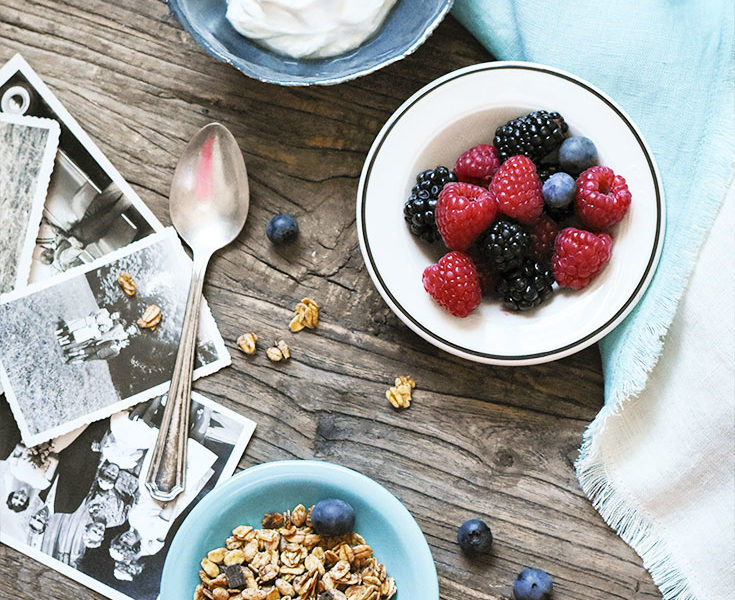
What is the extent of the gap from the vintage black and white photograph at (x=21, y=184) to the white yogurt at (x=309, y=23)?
0.35 meters

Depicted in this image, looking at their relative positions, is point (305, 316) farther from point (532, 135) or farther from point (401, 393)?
point (532, 135)

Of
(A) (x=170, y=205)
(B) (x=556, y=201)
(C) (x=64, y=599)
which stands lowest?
(C) (x=64, y=599)

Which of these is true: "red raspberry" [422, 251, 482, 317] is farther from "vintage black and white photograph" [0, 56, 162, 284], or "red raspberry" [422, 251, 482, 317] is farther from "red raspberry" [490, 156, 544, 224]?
"vintage black and white photograph" [0, 56, 162, 284]

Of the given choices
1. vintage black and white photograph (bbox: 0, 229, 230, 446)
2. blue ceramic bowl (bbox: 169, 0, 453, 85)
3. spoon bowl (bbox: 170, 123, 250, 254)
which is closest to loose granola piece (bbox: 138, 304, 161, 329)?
vintage black and white photograph (bbox: 0, 229, 230, 446)

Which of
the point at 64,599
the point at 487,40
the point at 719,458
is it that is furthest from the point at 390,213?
the point at 64,599

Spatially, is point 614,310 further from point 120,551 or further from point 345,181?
point 120,551

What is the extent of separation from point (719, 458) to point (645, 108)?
1.61 ft

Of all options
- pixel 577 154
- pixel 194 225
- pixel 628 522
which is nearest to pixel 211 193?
pixel 194 225

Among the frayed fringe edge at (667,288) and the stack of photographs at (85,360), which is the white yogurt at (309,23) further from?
the frayed fringe edge at (667,288)

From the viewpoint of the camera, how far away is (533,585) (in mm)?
1062

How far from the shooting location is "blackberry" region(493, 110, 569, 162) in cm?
101

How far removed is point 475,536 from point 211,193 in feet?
2.03

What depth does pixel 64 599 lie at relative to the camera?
3.71 feet

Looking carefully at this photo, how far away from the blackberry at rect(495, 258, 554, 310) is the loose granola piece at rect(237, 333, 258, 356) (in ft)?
1.22
